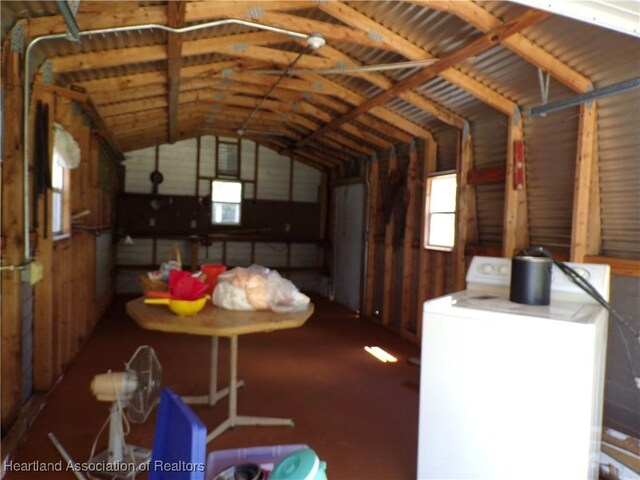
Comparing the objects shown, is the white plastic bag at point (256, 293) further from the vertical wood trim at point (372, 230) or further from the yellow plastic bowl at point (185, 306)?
the vertical wood trim at point (372, 230)

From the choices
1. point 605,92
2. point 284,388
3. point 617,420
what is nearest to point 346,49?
point 605,92

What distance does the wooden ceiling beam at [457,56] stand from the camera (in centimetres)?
270

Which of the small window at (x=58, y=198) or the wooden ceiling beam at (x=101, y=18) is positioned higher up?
the wooden ceiling beam at (x=101, y=18)

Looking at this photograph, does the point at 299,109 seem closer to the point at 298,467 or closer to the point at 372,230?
the point at 372,230

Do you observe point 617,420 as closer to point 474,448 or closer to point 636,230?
point 636,230

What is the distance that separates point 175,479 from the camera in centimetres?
108

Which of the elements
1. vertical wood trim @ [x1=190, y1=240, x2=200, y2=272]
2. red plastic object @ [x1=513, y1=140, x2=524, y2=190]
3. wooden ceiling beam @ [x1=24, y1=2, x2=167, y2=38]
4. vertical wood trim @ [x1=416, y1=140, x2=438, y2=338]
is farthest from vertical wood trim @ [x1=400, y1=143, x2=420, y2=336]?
vertical wood trim @ [x1=190, y1=240, x2=200, y2=272]

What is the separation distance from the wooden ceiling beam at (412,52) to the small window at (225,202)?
5.67 metres

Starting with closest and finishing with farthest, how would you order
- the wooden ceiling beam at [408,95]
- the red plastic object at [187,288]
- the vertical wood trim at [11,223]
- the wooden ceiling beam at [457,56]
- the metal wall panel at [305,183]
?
the red plastic object at [187,288], the vertical wood trim at [11,223], the wooden ceiling beam at [457,56], the wooden ceiling beam at [408,95], the metal wall panel at [305,183]

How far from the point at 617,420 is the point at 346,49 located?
12.3 ft

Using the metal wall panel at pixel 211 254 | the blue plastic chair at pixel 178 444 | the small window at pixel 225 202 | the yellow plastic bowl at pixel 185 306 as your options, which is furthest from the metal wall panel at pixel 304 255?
the blue plastic chair at pixel 178 444

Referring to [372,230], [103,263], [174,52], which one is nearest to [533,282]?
[174,52]

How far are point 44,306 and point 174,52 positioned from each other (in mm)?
2254

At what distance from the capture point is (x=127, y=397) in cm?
230
